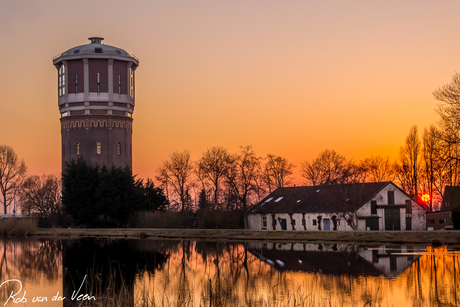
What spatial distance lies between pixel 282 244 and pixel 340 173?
34295mm

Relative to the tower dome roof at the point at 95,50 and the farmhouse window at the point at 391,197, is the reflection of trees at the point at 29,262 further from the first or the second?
the tower dome roof at the point at 95,50

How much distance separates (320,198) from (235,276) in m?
30.2

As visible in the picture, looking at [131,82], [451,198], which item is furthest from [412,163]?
[131,82]

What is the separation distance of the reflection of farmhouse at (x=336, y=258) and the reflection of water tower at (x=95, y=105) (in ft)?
138

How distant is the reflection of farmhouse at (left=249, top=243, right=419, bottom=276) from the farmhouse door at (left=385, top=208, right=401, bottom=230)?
12589mm

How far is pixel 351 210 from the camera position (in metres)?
49.7

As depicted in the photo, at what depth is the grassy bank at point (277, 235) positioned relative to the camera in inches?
1581

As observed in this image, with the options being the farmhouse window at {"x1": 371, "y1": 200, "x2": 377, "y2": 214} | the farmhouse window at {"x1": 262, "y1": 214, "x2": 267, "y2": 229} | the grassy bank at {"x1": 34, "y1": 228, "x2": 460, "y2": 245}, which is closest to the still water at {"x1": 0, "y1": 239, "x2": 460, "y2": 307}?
the grassy bank at {"x1": 34, "y1": 228, "x2": 460, "y2": 245}

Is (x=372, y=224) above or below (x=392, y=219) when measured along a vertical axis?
below

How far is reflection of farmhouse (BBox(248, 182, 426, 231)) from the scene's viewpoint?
50.5 meters

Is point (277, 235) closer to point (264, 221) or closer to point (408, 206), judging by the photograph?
point (264, 221)

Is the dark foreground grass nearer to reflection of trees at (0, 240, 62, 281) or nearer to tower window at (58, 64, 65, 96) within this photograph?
reflection of trees at (0, 240, 62, 281)

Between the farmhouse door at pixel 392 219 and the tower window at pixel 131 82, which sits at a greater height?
the tower window at pixel 131 82

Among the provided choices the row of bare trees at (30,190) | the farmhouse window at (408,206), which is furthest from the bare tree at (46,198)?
the farmhouse window at (408,206)
